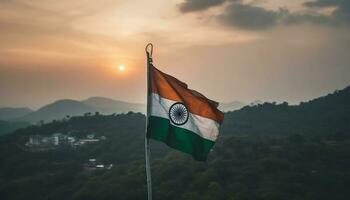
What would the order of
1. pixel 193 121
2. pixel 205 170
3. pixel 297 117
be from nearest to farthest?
pixel 193 121, pixel 205 170, pixel 297 117

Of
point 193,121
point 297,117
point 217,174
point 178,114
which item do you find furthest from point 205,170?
point 297,117

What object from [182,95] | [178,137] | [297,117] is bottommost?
[297,117]

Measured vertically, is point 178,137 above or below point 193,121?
below

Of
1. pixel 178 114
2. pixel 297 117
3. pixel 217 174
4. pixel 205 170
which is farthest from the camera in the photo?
pixel 297 117

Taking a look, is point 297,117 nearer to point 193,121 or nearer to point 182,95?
point 193,121

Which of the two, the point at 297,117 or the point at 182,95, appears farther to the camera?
the point at 297,117

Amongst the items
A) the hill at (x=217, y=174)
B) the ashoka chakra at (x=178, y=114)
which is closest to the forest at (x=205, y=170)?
the hill at (x=217, y=174)
